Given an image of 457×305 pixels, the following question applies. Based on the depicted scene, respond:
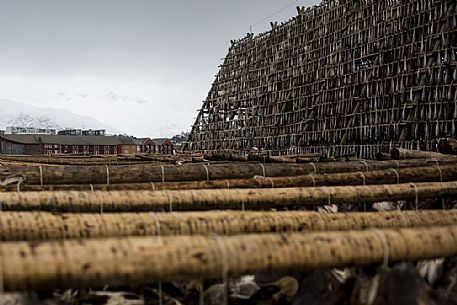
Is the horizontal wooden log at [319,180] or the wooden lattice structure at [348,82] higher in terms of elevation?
the wooden lattice structure at [348,82]

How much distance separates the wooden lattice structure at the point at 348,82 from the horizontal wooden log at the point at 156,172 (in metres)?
10.9

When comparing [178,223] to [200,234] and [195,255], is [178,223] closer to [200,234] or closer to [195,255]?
[200,234]

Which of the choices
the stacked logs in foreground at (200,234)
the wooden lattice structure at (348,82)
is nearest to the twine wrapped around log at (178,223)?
the stacked logs in foreground at (200,234)

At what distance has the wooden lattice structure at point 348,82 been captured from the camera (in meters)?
16.0

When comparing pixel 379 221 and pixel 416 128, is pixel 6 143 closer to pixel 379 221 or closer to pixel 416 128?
pixel 416 128

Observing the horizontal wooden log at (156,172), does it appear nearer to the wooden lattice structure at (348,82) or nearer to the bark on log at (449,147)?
the bark on log at (449,147)

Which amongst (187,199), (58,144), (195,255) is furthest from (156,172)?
(58,144)

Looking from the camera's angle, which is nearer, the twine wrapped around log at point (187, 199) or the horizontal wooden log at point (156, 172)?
the twine wrapped around log at point (187, 199)

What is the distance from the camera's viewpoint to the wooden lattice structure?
16000mm

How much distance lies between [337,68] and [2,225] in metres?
20.0

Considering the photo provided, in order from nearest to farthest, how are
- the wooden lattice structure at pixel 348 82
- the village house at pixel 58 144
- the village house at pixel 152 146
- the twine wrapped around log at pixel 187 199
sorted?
the twine wrapped around log at pixel 187 199 → the wooden lattice structure at pixel 348 82 → the village house at pixel 58 144 → the village house at pixel 152 146

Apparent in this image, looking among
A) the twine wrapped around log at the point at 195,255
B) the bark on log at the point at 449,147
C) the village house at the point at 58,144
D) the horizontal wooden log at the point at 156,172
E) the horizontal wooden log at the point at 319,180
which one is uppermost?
the village house at the point at 58,144

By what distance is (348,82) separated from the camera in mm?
20172

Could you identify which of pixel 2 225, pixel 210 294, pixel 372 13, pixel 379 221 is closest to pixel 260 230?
pixel 210 294
